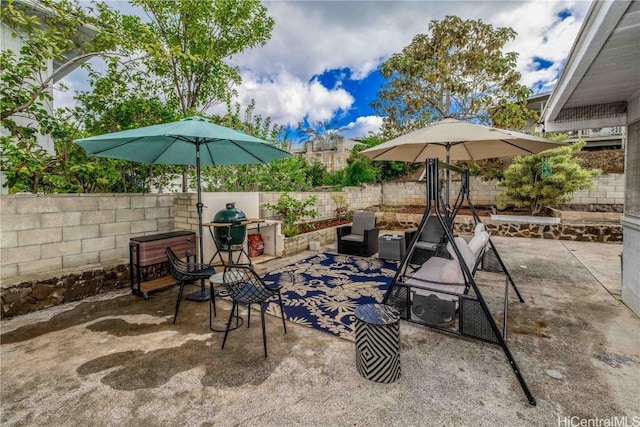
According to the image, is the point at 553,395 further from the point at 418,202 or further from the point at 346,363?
the point at 418,202

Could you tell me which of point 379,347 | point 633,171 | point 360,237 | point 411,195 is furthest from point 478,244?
point 411,195

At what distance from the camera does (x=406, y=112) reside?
437 inches

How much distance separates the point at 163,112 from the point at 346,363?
5557mm

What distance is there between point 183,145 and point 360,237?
13.5 ft

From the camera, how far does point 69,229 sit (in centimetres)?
413

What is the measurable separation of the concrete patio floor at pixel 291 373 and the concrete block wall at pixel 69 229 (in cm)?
73

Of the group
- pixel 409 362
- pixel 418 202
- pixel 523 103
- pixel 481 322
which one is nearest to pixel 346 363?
pixel 409 362

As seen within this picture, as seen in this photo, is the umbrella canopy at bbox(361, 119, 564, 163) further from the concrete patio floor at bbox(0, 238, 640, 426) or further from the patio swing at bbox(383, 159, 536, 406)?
the concrete patio floor at bbox(0, 238, 640, 426)

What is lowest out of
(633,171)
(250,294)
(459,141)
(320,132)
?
(250,294)

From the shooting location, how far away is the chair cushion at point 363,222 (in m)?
6.85

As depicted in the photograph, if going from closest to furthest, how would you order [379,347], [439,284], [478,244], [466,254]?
1. [379,347]
2. [439,284]
3. [466,254]
4. [478,244]

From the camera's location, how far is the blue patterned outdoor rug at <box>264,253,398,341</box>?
11.1 feet

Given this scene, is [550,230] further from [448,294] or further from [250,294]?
[250,294]

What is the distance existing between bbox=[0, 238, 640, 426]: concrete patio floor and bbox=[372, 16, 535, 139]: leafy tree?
7879 mm
